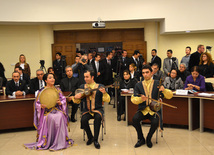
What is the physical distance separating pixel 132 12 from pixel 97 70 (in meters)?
2.42

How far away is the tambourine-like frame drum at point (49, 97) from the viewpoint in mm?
4922

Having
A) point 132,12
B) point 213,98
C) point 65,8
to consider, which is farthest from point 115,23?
point 213,98

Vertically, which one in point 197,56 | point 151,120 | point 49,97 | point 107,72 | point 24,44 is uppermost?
point 24,44

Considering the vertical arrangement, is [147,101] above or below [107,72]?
below

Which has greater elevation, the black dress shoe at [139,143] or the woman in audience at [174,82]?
the woman in audience at [174,82]

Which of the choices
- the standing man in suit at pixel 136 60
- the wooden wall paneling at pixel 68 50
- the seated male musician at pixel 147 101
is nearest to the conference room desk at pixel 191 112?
the seated male musician at pixel 147 101

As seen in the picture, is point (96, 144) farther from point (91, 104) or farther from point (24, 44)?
point (24, 44)

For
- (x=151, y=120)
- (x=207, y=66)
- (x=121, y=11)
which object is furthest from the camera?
(x=121, y=11)

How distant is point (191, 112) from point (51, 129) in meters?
2.85

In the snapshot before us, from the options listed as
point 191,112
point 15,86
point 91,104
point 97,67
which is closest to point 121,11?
point 97,67

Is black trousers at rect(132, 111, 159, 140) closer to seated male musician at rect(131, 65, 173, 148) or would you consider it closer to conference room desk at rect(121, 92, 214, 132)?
seated male musician at rect(131, 65, 173, 148)

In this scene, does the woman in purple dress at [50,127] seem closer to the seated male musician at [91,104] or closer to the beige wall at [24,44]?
the seated male musician at [91,104]

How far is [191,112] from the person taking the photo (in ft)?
19.2

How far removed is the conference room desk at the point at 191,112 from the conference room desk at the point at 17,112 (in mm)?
2098
